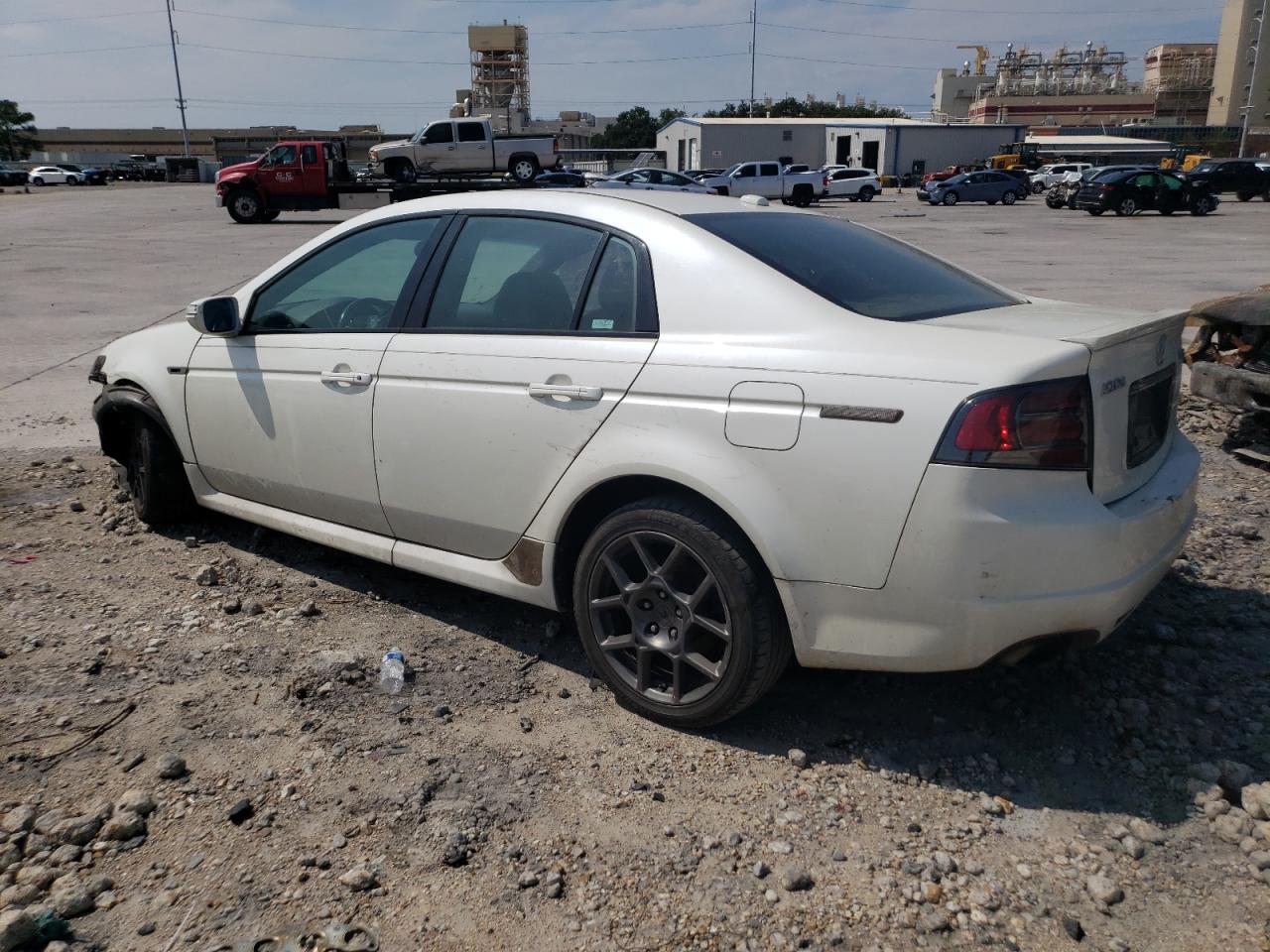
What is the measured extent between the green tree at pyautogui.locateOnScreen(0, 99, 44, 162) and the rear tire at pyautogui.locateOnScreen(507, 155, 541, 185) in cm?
7463

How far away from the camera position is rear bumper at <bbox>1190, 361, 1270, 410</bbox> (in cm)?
531

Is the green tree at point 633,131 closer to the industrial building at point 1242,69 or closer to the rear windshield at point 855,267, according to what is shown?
the industrial building at point 1242,69

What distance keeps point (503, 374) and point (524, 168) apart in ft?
116

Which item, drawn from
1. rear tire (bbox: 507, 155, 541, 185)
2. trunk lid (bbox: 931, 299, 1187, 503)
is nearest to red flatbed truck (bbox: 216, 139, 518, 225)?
rear tire (bbox: 507, 155, 541, 185)

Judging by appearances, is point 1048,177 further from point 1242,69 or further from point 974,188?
point 1242,69

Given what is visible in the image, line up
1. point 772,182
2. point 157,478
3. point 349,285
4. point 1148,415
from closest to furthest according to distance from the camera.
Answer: point 1148,415 < point 349,285 < point 157,478 < point 772,182

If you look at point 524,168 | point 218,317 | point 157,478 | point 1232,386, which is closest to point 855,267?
point 218,317

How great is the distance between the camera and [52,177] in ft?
217

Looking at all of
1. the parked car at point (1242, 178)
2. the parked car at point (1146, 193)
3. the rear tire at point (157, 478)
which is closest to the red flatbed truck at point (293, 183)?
the parked car at point (1146, 193)

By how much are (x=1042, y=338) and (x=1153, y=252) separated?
20301 millimetres

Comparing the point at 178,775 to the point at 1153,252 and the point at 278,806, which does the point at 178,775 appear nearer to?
the point at 278,806

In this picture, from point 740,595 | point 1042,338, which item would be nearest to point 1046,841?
point 740,595

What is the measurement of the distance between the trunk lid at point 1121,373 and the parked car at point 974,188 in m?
45.7

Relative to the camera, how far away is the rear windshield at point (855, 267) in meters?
3.12
